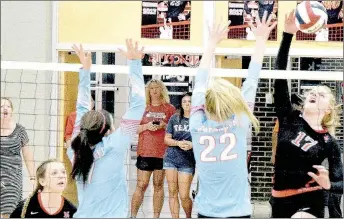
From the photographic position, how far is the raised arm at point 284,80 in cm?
560

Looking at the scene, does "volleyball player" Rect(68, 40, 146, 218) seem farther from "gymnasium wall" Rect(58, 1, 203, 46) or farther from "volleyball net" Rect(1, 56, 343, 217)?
"gymnasium wall" Rect(58, 1, 203, 46)

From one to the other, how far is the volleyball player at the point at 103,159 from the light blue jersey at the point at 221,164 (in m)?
0.44

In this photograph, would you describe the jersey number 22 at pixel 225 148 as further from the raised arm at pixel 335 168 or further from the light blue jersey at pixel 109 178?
the raised arm at pixel 335 168

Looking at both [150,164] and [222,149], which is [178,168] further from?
[222,149]

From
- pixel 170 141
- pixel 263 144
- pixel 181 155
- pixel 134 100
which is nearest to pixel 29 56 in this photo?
pixel 170 141

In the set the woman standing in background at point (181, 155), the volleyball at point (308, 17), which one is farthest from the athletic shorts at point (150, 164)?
the volleyball at point (308, 17)

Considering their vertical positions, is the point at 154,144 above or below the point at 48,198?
above

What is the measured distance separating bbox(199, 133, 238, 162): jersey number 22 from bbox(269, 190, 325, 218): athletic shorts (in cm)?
88

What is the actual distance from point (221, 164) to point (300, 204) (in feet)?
3.19

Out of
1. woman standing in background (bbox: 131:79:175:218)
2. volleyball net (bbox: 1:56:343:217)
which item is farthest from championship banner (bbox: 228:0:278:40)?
woman standing in background (bbox: 131:79:175:218)

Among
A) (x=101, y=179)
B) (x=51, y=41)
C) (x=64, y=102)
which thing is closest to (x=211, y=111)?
(x=101, y=179)

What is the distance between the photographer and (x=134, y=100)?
526cm

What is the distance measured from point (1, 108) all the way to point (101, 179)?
6.69ft

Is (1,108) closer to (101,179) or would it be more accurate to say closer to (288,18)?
(101,179)
